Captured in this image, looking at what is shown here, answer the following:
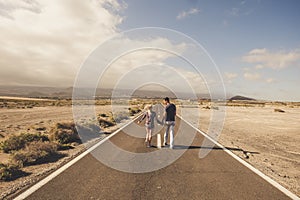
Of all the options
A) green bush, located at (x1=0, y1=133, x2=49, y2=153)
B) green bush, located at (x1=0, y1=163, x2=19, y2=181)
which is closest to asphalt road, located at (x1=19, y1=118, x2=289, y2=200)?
green bush, located at (x1=0, y1=163, x2=19, y2=181)

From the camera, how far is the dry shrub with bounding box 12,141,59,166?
25.8ft

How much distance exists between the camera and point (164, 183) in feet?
19.4

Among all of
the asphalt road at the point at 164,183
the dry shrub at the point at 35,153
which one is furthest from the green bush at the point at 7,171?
the asphalt road at the point at 164,183

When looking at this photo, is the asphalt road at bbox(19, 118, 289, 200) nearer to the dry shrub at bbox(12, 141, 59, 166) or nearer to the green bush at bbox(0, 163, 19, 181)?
the green bush at bbox(0, 163, 19, 181)

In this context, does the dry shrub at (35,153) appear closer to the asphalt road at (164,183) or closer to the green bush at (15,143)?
the asphalt road at (164,183)

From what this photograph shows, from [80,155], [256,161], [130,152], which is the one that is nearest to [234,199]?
[256,161]

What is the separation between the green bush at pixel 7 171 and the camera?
631cm

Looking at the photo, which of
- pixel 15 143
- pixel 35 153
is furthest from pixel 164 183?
pixel 15 143

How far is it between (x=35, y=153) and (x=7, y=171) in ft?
5.96

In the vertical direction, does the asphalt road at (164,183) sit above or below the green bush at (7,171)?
above

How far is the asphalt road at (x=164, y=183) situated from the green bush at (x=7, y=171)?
1.35m

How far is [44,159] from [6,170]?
1.73m

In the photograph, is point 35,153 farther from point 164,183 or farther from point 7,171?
point 164,183

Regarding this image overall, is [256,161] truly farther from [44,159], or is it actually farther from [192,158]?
[44,159]
